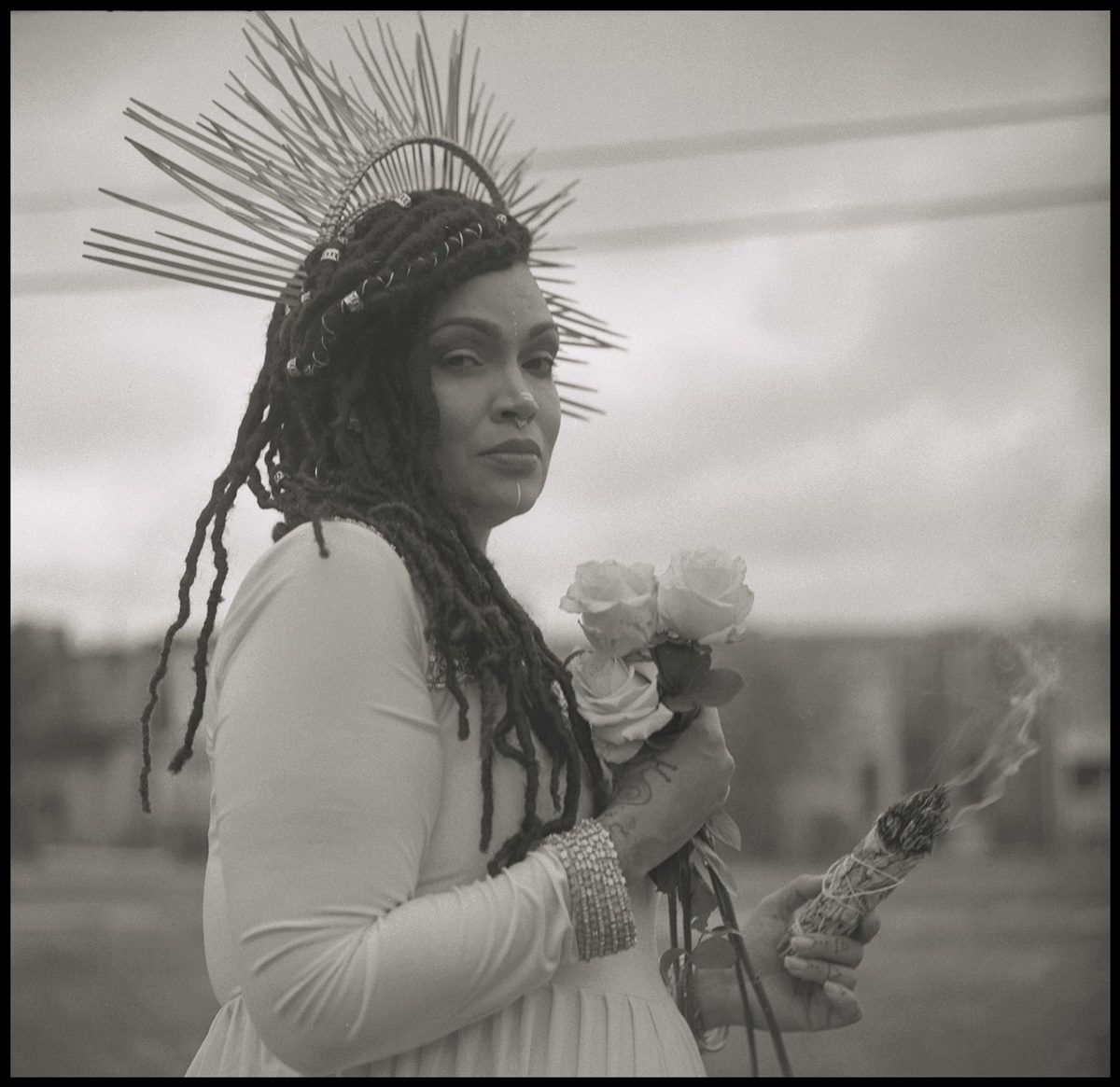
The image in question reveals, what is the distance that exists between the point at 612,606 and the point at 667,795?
0.82 feet

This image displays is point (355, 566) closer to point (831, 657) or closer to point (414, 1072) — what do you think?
point (414, 1072)

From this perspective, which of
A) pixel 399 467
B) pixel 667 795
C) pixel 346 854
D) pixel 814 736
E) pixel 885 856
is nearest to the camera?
pixel 346 854

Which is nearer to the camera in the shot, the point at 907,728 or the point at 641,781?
the point at 641,781

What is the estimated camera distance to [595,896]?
169 centimetres

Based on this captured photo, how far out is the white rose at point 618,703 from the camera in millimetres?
1814

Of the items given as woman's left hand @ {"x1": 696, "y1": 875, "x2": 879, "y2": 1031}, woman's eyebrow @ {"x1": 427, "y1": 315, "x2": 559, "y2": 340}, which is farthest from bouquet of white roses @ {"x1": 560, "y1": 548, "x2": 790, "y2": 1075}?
woman's eyebrow @ {"x1": 427, "y1": 315, "x2": 559, "y2": 340}

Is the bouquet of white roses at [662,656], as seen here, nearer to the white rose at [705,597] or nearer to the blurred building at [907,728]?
the white rose at [705,597]

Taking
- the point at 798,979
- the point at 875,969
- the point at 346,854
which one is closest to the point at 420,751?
the point at 346,854

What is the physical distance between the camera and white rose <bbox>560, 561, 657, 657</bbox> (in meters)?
1.87

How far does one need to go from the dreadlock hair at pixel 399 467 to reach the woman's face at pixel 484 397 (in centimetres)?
2

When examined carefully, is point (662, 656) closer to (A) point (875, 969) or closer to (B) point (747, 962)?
(B) point (747, 962)

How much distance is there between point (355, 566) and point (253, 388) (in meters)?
0.46

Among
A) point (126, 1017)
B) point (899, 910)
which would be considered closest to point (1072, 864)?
point (899, 910)

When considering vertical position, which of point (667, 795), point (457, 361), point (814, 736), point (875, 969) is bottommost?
point (875, 969)
